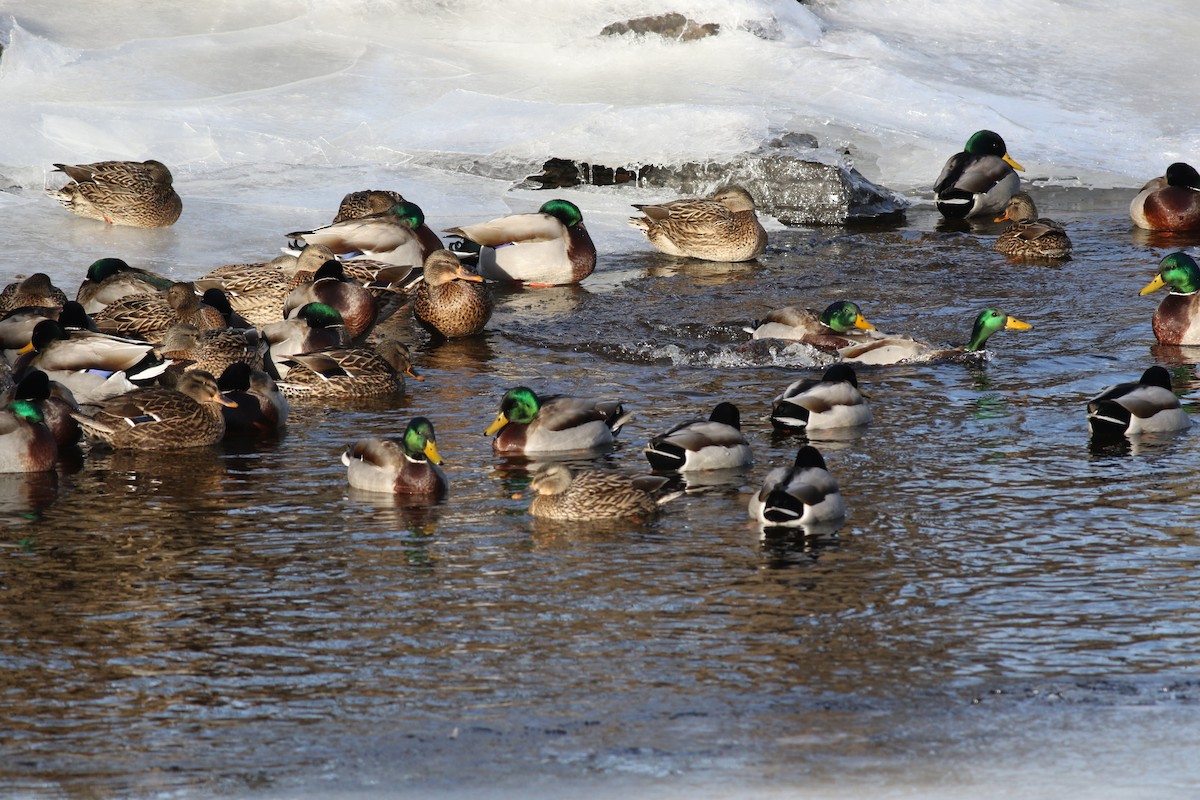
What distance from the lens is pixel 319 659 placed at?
572 centimetres

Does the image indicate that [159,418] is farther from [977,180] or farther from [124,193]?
[977,180]

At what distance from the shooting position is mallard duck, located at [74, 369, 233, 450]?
345 inches

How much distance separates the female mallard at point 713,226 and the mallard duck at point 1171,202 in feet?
11.1

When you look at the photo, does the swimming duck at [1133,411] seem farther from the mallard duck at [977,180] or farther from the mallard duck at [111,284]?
the mallard duck at [977,180]

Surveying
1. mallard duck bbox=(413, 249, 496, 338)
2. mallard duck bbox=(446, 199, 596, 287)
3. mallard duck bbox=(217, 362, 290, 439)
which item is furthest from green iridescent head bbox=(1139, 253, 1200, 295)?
mallard duck bbox=(217, 362, 290, 439)

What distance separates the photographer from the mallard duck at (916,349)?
10.3 metres

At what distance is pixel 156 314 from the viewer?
10.7 m

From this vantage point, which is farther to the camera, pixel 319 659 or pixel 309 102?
pixel 309 102

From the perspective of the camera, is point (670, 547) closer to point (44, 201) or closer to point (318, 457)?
point (318, 457)

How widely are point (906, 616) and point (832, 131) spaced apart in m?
10.3

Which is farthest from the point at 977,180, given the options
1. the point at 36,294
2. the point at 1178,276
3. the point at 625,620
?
the point at 625,620

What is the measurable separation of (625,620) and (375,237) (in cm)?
699

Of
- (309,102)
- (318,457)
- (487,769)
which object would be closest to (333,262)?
(318,457)

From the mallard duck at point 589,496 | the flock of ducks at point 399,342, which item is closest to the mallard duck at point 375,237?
the flock of ducks at point 399,342
